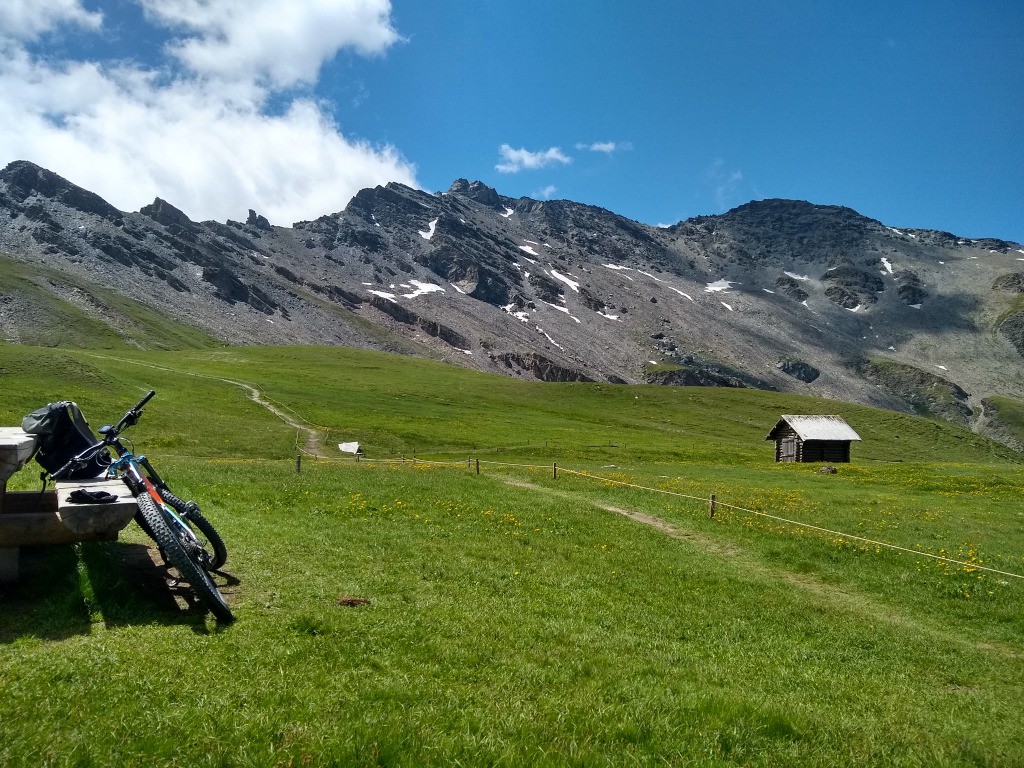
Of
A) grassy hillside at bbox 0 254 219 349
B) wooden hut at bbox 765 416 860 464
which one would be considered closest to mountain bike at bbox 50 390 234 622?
wooden hut at bbox 765 416 860 464

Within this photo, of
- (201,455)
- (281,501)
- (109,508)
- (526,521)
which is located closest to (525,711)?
(109,508)

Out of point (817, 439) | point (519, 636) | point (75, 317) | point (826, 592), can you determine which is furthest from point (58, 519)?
point (75, 317)

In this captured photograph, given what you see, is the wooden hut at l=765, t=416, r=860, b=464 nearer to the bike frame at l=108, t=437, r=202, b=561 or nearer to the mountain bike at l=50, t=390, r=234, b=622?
the mountain bike at l=50, t=390, r=234, b=622

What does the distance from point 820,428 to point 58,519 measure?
89.0 metres

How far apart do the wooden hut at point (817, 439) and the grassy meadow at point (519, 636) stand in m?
50.2

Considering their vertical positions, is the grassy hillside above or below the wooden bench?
above

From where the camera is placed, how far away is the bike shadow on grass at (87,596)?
8.77 m

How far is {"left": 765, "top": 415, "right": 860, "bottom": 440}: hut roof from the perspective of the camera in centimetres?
8162

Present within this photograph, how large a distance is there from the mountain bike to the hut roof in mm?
83189

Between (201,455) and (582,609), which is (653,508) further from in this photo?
(201,455)

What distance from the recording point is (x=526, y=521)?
24.1 m

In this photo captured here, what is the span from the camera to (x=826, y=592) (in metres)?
17.9

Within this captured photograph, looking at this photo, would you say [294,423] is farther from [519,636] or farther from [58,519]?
[519,636]

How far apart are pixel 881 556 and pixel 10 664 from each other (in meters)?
24.4
